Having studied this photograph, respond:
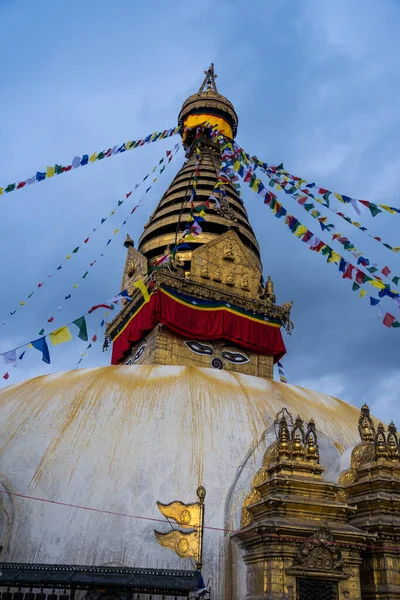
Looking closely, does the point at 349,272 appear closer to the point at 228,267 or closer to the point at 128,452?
the point at 228,267

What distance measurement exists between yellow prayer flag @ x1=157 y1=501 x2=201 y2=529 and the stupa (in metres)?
0.03

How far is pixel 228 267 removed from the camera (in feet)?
51.3

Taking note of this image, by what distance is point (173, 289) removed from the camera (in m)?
14.3

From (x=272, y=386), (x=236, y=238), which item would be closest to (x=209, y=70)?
(x=236, y=238)

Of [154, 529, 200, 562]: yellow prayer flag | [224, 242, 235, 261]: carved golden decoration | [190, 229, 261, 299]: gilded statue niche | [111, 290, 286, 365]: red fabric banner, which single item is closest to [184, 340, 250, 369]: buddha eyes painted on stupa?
[111, 290, 286, 365]: red fabric banner

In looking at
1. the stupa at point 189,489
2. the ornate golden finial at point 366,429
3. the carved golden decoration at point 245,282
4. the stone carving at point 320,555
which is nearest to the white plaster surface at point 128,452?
the stupa at point 189,489

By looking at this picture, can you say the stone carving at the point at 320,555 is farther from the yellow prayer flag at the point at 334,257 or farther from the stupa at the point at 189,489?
the yellow prayer flag at the point at 334,257

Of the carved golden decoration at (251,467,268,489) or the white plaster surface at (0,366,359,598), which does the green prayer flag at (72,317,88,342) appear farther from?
the carved golden decoration at (251,467,268,489)

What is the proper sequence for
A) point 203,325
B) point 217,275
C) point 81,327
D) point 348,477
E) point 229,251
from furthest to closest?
point 229,251 < point 217,275 < point 203,325 < point 81,327 < point 348,477

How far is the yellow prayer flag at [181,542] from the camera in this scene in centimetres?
729

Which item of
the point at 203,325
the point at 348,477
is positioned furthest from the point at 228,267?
the point at 348,477

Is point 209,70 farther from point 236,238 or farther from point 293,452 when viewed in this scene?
point 293,452

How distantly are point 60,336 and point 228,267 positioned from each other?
7.36m

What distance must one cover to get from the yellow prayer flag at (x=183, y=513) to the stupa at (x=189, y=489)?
0.03m
